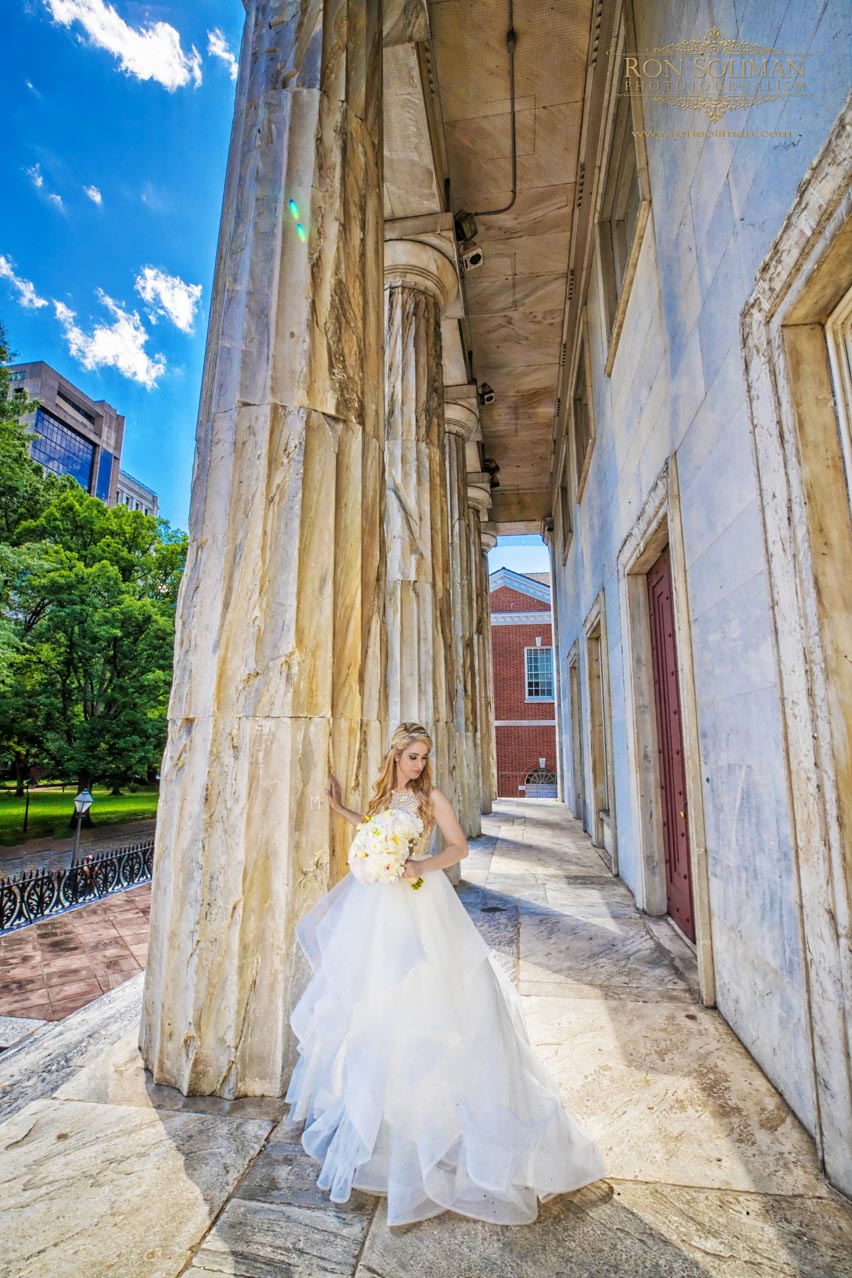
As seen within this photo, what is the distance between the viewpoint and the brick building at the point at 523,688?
94.2ft

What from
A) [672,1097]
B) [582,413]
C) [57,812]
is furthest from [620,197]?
[57,812]

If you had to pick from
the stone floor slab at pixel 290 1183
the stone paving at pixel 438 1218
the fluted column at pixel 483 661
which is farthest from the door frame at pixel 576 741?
the stone floor slab at pixel 290 1183

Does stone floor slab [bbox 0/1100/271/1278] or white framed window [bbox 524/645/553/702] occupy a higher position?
white framed window [bbox 524/645/553/702]

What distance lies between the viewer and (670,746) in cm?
541

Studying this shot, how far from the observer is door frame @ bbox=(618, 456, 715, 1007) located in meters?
4.09

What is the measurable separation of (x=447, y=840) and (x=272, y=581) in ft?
5.04

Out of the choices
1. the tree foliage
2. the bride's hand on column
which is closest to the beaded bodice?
the bride's hand on column

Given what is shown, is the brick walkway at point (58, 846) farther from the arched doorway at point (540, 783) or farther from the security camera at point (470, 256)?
the arched doorway at point (540, 783)

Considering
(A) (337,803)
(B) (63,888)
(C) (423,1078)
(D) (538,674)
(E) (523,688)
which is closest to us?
(C) (423,1078)

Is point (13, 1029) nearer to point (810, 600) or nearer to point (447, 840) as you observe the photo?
point (447, 840)

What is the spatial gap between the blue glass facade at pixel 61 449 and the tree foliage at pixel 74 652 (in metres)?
45.4

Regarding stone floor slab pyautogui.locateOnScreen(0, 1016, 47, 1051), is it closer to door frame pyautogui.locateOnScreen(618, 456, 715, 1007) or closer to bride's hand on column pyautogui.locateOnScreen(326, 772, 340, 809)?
bride's hand on column pyautogui.locateOnScreen(326, 772, 340, 809)

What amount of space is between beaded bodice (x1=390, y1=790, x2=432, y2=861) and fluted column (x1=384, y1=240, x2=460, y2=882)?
430 cm

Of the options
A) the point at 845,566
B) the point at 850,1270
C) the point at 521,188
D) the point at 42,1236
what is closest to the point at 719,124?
the point at 845,566
